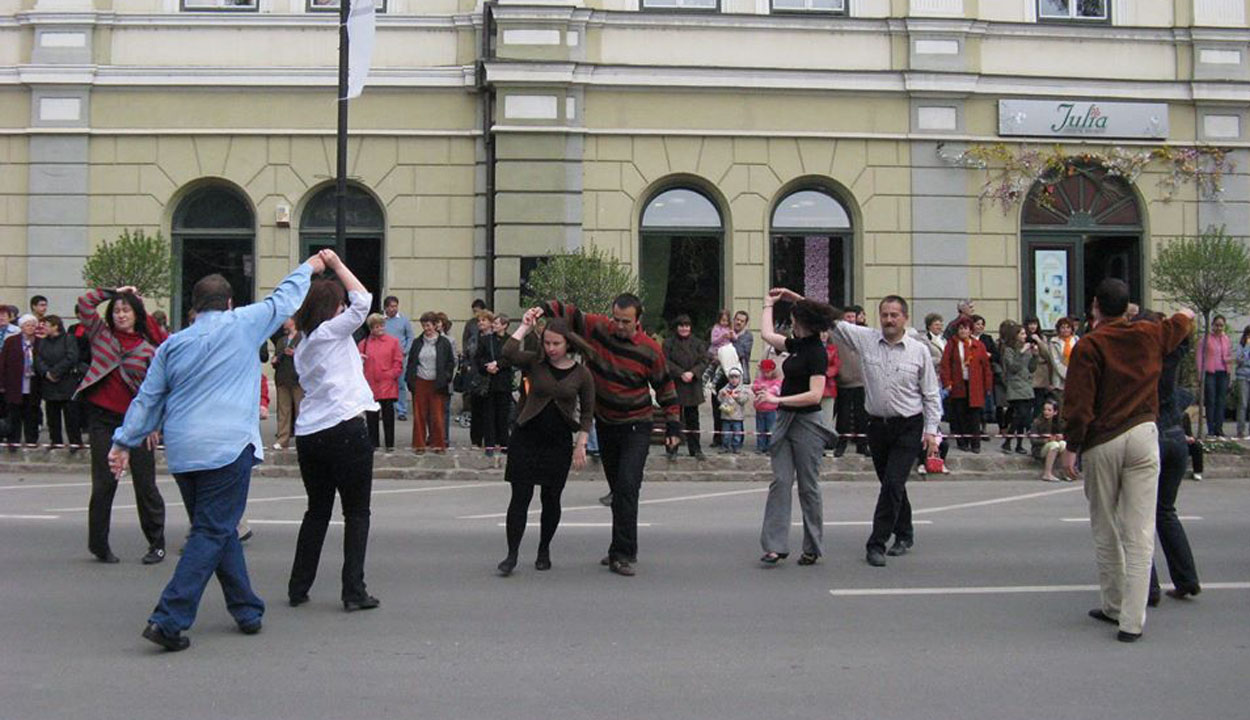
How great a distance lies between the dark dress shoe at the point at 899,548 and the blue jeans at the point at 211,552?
Result: 477 centimetres

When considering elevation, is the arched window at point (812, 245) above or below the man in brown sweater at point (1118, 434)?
above

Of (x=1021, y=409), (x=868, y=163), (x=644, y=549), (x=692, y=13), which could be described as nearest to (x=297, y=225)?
(x=692, y=13)

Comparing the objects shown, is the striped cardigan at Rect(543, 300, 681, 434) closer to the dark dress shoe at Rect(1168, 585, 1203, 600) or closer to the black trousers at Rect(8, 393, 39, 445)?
the dark dress shoe at Rect(1168, 585, 1203, 600)

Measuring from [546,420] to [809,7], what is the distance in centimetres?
1424

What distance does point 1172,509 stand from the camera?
8.19 m

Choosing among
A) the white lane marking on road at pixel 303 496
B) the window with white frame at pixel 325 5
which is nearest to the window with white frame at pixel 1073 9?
the window with white frame at pixel 325 5

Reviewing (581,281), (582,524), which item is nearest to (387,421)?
(581,281)

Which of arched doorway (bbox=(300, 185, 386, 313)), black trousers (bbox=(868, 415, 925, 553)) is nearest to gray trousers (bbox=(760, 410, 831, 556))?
black trousers (bbox=(868, 415, 925, 553))

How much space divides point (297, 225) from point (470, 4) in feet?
14.6

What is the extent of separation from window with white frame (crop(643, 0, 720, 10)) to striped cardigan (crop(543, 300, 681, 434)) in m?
13.0

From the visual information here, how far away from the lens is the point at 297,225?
21.2 m

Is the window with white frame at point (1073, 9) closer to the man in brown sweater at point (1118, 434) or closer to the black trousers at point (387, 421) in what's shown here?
the black trousers at point (387, 421)

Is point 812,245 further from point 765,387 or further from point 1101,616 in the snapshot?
point 1101,616

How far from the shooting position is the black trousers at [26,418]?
1667cm
